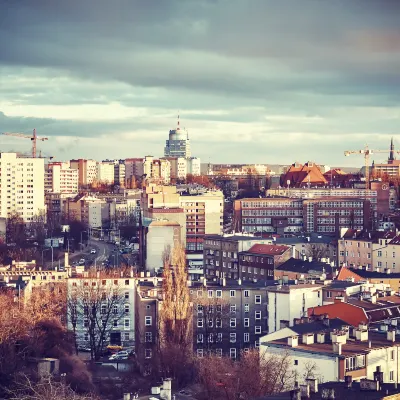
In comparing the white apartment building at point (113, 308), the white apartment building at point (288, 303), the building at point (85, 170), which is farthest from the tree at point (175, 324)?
the building at point (85, 170)

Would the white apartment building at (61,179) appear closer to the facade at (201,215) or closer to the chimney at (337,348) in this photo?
the facade at (201,215)

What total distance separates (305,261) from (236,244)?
21.8 feet

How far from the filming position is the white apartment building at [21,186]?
100312 millimetres

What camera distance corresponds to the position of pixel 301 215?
7925 centimetres

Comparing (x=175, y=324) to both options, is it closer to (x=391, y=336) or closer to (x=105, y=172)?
(x=391, y=336)

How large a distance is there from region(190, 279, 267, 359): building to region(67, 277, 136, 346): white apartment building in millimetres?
3151

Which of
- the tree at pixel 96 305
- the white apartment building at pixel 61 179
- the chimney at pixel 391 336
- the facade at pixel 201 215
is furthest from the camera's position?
the white apartment building at pixel 61 179

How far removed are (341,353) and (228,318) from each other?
35.4 ft

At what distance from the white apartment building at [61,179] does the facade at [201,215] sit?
59.2 m

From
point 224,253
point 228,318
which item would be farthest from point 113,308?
point 224,253

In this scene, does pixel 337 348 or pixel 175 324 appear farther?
pixel 175 324

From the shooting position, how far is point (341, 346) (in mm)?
25484

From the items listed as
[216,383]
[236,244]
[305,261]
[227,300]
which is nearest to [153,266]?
[236,244]

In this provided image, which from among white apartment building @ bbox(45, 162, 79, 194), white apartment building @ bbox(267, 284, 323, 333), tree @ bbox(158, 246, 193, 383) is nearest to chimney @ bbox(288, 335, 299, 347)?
tree @ bbox(158, 246, 193, 383)
